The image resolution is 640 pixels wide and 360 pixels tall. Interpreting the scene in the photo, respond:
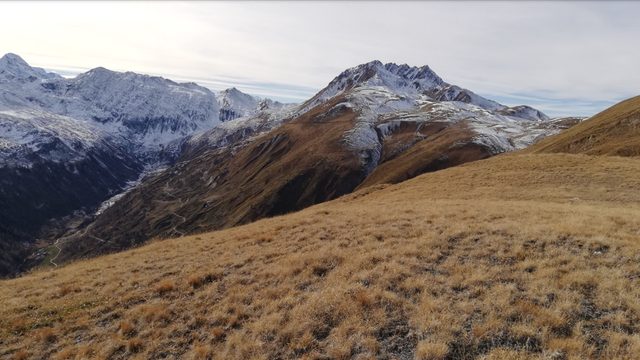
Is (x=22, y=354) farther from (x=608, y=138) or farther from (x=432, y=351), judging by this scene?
(x=608, y=138)

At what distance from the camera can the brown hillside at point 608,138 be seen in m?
49.8

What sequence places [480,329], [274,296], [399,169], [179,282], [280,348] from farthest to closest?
[399,169] < [179,282] < [274,296] < [280,348] < [480,329]

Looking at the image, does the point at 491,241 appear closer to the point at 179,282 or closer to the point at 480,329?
the point at 480,329

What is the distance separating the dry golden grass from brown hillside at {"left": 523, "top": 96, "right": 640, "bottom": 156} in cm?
4162

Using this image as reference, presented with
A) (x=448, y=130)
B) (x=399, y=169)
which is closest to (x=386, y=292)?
(x=399, y=169)

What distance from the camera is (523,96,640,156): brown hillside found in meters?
49.8

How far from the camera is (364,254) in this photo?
623 inches

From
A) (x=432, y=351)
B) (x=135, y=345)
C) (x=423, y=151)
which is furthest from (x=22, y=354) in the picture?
(x=423, y=151)

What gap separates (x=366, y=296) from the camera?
11727 millimetres

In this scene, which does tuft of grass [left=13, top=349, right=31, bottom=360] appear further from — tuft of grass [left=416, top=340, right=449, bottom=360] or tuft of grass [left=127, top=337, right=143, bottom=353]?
tuft of grass [left=416, top=340, right=449, bottom=360]

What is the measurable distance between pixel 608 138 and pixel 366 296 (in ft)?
231

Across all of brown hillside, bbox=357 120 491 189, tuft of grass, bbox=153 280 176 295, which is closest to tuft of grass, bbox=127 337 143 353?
tuft of grass, bbox=153 280 176 295

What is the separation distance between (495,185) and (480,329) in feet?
106

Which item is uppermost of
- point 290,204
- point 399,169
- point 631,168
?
point 631,168
